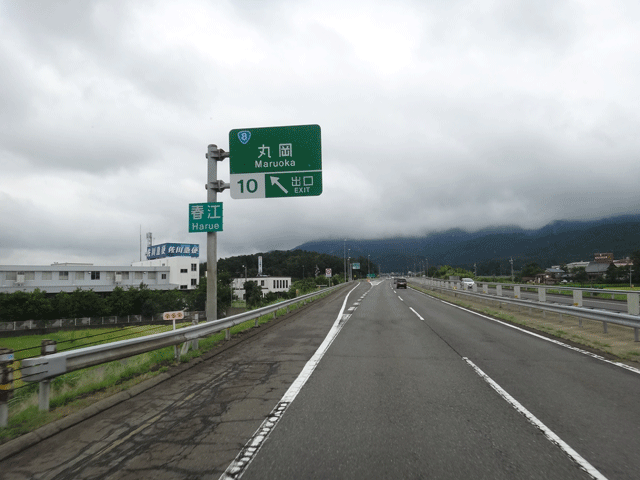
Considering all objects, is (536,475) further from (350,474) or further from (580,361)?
(580,361)

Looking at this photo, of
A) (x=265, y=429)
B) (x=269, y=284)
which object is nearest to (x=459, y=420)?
(x=265, y=429)

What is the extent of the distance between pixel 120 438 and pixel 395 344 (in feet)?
24.1

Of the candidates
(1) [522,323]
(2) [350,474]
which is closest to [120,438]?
(2) [350,474]

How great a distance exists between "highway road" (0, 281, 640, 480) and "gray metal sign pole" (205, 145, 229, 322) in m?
2.29

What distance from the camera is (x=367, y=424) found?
472 cm

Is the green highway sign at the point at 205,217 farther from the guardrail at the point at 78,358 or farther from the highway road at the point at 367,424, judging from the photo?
the highway road at the point at 367,424

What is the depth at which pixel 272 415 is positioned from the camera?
505 cm

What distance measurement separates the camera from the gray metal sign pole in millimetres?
10602

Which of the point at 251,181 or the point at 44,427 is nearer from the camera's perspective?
the point at 44,427

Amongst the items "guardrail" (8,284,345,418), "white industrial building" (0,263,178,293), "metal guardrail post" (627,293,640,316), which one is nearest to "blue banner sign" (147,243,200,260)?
"white industrial building" (0,263,178,293)

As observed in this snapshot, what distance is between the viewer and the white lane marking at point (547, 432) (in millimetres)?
3572

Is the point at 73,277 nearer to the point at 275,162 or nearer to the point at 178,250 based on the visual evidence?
the point at 178,250

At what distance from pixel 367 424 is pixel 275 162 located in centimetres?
878

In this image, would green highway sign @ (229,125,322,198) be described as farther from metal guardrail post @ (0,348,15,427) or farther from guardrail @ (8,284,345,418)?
metal guardrail post @ (0,348,15,427)
